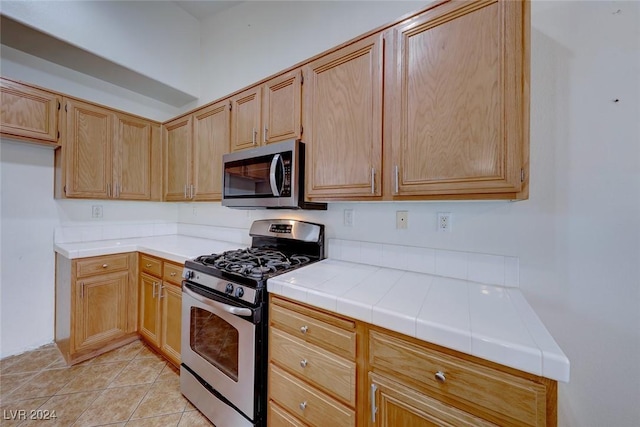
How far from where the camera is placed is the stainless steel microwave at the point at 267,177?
4.99 ft

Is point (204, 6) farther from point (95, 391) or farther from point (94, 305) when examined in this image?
point (95, 391)

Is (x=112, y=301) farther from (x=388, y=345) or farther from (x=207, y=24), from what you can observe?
(x=207, y=24)

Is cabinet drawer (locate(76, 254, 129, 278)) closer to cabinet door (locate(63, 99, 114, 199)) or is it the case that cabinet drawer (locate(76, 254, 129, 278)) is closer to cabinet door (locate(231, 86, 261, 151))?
cabinet door (locate(63, 99, 114, 199))

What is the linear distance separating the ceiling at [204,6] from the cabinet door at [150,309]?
2.85 meters

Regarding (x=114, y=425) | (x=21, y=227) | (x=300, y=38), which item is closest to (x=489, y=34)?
(x=300, y=38)

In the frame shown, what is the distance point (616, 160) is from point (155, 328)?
10.1ft

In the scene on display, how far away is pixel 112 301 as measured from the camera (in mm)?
2109

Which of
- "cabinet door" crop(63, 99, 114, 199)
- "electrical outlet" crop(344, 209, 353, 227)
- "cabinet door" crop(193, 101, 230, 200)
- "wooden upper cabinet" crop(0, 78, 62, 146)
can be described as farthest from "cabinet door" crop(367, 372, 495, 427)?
"wooden upper cabinet" crop(0, 78, 62, 146)

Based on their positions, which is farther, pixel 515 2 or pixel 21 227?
pixel 21 227

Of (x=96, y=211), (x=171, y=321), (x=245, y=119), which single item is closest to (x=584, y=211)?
(x=245, y=119)

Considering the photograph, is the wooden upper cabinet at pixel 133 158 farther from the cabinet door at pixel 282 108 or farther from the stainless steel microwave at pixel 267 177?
the cabinet door at pixel 282 108

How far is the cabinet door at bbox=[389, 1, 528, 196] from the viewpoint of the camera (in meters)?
0.95

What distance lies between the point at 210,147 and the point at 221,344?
160cm

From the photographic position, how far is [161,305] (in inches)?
77.5
